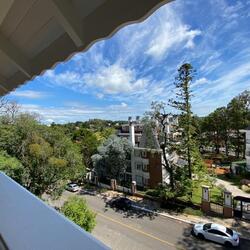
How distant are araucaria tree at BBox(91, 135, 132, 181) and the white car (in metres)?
7.55

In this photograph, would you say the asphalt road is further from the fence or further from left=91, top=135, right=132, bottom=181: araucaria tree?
left=91, top=135, right=132, bottom=181: araucaria tree

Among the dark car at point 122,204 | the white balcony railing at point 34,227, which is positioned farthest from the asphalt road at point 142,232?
the white balcony railing at point 34,227

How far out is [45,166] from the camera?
10.7 metres

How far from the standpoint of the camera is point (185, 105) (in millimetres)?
12773

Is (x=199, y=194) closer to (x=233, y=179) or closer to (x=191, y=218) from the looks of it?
(x=191, y=218)

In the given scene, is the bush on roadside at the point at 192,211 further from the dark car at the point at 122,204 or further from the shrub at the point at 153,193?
the dark car at the point at 122,204

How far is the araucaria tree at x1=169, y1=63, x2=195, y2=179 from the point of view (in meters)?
12.4

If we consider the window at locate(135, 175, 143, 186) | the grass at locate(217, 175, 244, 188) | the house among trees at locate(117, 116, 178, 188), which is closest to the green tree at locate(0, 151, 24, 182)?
the house among trees at locate(117, 116, 178, 188)

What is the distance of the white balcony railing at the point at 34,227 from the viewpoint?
647 mm

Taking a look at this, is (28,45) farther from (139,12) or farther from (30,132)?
(30,132)

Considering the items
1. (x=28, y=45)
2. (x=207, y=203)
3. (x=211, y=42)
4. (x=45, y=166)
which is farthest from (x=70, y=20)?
(x=207, y=203)

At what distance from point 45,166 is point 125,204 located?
4542 mm

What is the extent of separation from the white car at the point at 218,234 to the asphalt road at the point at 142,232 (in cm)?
22

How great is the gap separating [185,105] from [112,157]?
6018 millimetres
